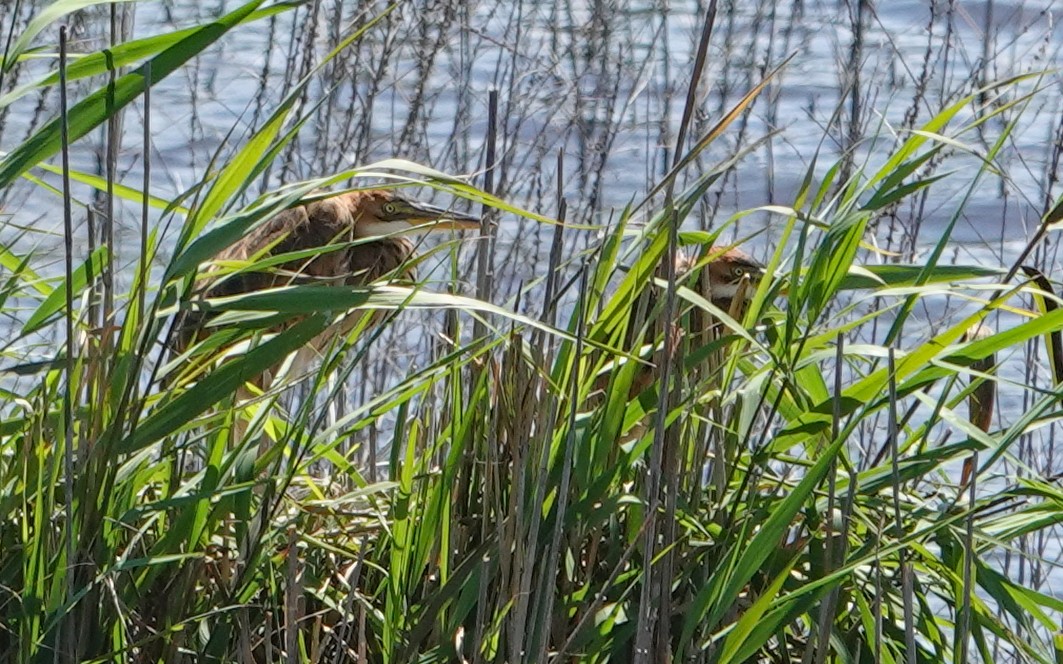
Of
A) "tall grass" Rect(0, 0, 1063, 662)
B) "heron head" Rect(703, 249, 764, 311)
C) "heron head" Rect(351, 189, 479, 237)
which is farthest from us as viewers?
"heron head" Rect(351, 189, 479, 237)

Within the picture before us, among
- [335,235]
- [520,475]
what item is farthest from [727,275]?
[520,475]

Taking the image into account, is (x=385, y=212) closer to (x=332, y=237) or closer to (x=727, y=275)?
(x=332, y=237)

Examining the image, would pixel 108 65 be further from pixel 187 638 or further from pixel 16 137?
pixel 16 137

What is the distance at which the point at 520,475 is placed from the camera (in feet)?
4.63

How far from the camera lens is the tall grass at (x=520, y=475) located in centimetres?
142

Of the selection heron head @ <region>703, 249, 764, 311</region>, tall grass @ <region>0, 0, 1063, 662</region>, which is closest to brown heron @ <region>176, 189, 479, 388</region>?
heron head @ <region>703, 249, 764, 311</region>

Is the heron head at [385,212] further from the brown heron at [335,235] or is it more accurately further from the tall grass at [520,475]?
the tall grass at [520,475]

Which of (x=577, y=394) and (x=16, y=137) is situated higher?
(x=577, y=394)

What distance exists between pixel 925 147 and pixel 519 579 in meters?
2.11

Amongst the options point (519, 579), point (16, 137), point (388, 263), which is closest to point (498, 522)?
point (519, 579)

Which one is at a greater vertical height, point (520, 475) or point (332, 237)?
point (520, 475)

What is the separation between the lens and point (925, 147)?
325cm

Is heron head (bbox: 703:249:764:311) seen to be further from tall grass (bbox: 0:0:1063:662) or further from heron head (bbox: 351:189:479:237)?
tall grass (bbox: 0:0:1063:662)

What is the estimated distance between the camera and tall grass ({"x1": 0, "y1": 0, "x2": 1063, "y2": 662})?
1420 millimetres
